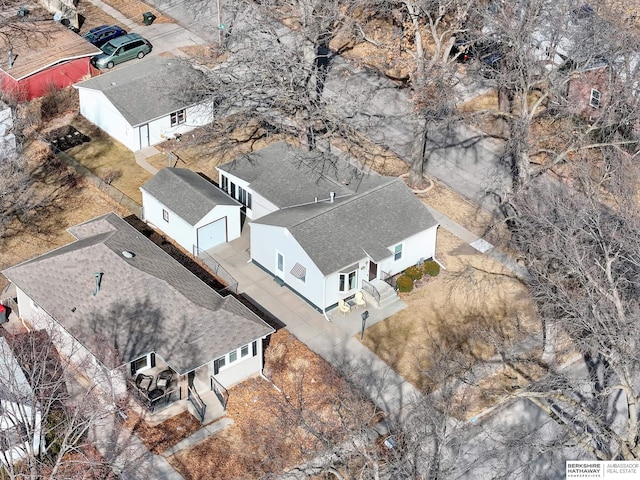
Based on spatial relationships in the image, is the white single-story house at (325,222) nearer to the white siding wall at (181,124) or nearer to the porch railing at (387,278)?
the porch railing at (387,278)

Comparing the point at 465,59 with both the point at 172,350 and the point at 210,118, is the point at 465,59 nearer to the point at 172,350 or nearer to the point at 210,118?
the point at 210,118

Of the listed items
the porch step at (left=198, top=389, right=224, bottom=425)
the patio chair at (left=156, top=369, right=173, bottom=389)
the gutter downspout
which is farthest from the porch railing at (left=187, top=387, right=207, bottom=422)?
the gutter downspout

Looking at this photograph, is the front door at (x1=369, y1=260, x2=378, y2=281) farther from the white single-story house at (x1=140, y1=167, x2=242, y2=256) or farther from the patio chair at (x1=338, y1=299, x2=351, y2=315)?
the white single-story house at (x1=140, y1=167, x2=242, y2=256)

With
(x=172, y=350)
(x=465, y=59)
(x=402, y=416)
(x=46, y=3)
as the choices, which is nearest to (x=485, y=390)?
(x=402, y=416)

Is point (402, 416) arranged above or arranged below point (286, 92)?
below

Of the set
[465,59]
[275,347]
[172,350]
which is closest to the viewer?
[172,350]

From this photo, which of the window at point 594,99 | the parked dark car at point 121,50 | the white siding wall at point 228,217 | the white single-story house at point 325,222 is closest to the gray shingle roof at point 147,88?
the parked dark car at point 121,50
